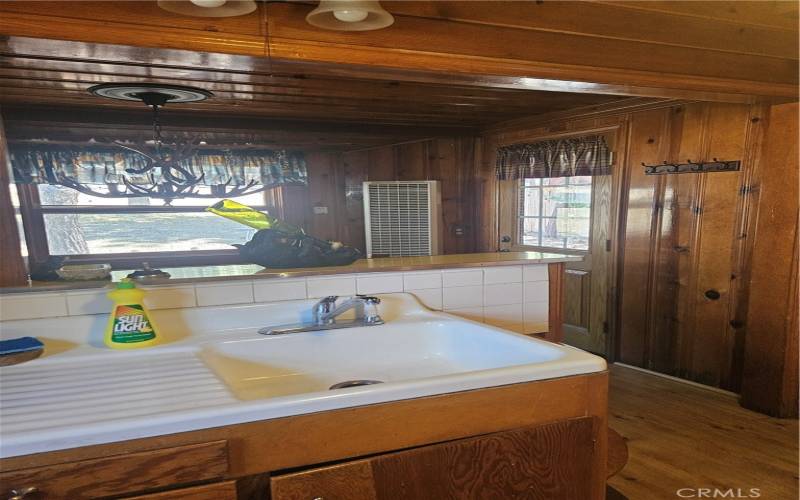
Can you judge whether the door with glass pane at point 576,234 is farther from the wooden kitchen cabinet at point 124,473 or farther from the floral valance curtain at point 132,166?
the wooden kitchen cabinet at point 124,473

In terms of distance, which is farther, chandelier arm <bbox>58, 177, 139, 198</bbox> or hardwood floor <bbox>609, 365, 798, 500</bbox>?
chandelier arm <bbox>58, 177, 139, 198</bbox>

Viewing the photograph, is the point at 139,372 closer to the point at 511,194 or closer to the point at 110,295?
the point at 110,295

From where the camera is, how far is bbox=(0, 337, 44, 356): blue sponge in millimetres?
1093

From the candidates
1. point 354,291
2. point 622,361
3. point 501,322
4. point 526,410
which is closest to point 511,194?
point 622,361

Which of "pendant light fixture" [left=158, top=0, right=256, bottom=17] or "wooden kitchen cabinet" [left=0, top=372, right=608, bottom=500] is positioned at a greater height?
"pendant light fixture" [left=158, top=0, right=256, bottom=17]

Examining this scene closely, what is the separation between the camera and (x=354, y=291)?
148 cm

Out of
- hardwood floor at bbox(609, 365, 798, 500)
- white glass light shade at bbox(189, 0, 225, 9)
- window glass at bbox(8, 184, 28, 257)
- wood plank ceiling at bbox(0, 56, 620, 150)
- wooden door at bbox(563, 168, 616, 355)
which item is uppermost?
wood plank ceiling at bbox(0, 56, 620, 150)

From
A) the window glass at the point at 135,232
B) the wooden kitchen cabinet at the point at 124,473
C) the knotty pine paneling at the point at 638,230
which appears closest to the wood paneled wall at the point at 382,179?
the window glass at the point at 135,232

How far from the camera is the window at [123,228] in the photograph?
4.14 metres

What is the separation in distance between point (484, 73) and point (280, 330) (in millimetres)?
1031

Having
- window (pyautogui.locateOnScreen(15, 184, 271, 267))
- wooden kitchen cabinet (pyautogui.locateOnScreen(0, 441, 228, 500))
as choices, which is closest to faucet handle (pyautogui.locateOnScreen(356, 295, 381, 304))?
wooden kitchen cabinet (pyautogui.locateOnScreen(0, 441, 228, 500))

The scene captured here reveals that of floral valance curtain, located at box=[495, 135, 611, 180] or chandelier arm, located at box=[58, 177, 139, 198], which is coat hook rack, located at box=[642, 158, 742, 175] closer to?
floral valance curtain, located at box=[495, 135, 611, 180]

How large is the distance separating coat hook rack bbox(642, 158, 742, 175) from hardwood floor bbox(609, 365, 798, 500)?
4.56 feet

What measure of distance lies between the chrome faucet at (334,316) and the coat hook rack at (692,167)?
250 centimetres
